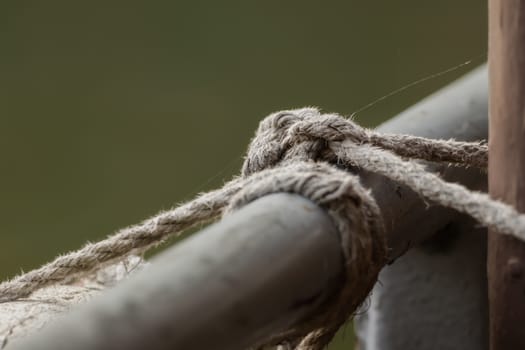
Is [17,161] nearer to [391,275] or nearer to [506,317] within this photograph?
[391,275]

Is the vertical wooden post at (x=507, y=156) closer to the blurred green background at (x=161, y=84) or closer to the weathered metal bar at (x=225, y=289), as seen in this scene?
the weathered metal bar at (x=225, y=289)

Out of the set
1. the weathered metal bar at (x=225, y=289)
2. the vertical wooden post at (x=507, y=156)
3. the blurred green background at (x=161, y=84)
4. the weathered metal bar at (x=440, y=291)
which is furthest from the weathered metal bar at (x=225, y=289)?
the blurred green background at (x=161, y=84)

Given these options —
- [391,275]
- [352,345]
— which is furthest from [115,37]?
[391,275]

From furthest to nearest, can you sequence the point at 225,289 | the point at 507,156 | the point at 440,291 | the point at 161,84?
the point at 161,84
the point at 440,291
the point at 507,156
the point at 225,289

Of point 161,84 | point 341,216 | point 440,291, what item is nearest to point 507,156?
point 341,216

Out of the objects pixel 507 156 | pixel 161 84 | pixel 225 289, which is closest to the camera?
pixel 225 289

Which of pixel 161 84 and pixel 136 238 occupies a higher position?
pixel 136 238

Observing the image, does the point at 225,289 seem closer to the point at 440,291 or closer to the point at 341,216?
the point at 341,216
